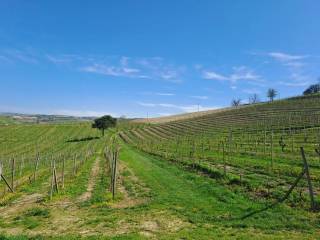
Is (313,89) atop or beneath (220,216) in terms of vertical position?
atop

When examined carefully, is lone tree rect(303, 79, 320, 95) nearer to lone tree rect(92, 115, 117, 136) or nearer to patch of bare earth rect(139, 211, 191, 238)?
lone tree rect(92, 115, 117, 136)

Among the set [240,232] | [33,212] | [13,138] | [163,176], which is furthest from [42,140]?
[240,232]

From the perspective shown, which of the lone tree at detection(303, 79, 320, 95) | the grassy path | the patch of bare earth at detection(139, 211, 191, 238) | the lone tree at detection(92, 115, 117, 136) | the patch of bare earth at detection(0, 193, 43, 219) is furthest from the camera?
the lone tree at detection(303, 79, 320, 95)

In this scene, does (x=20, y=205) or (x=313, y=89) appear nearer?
(x=20, y=205)

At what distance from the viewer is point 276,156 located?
96.4 ft

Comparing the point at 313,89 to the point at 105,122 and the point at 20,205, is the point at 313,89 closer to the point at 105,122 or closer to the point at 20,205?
the point at 105,122

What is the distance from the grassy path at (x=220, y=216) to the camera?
10242 millimetres

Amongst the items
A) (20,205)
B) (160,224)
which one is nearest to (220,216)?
(160,224)

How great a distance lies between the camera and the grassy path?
10.2 meters

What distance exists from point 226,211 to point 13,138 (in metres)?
82.2

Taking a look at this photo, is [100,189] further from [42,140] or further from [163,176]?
[42,140]

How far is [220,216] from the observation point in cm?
1222

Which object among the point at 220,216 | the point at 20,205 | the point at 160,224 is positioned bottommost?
the point at 20,205

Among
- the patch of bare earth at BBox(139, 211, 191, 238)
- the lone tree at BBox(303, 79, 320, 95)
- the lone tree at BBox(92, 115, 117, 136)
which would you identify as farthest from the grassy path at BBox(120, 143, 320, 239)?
the lone tree at BBox(303, 79, 320, 95)
